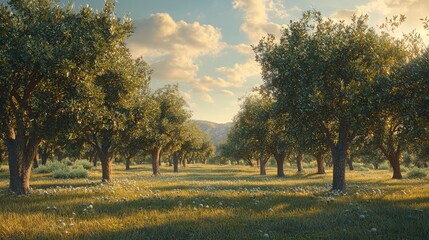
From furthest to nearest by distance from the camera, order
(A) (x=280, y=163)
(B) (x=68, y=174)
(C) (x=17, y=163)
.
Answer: (A) (x=280, y=163) < (B) (x=68, y=174) < (C) (x=17, y=163)

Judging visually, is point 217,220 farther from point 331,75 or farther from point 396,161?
point 396,161

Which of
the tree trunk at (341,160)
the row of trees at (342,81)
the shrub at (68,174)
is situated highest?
the row of trees at (342,81)

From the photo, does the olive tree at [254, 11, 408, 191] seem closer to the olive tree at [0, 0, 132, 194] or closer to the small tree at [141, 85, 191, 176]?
the olive tree at [0, 0, 132, 194]

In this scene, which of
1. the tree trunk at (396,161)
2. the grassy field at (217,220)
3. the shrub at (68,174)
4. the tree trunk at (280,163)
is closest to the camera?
the grassy field at (217,220)

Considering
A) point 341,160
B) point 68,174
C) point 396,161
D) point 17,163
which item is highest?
point 17,163

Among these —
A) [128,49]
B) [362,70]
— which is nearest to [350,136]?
[362,70]

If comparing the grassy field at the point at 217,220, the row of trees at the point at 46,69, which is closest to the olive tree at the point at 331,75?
the grassy field at the point at 217,220

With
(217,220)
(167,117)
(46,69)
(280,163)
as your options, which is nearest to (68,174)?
(167,117)

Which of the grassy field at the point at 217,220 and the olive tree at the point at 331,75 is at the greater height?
the olive tree at the point at 331,75

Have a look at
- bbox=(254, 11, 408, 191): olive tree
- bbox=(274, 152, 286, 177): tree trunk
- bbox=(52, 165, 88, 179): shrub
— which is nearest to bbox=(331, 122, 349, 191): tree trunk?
bbox=(254, 11, 408, 191): olive tree

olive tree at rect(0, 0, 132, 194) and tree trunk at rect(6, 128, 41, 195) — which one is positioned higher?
olive tree at rect(0, 0, 132, 194)

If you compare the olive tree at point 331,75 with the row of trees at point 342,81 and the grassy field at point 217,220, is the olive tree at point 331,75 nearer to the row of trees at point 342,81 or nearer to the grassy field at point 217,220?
the row of trees at point 342,81

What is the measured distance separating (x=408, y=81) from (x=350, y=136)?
21.6ft

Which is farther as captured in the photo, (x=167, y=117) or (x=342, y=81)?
(x=167, y=117)
